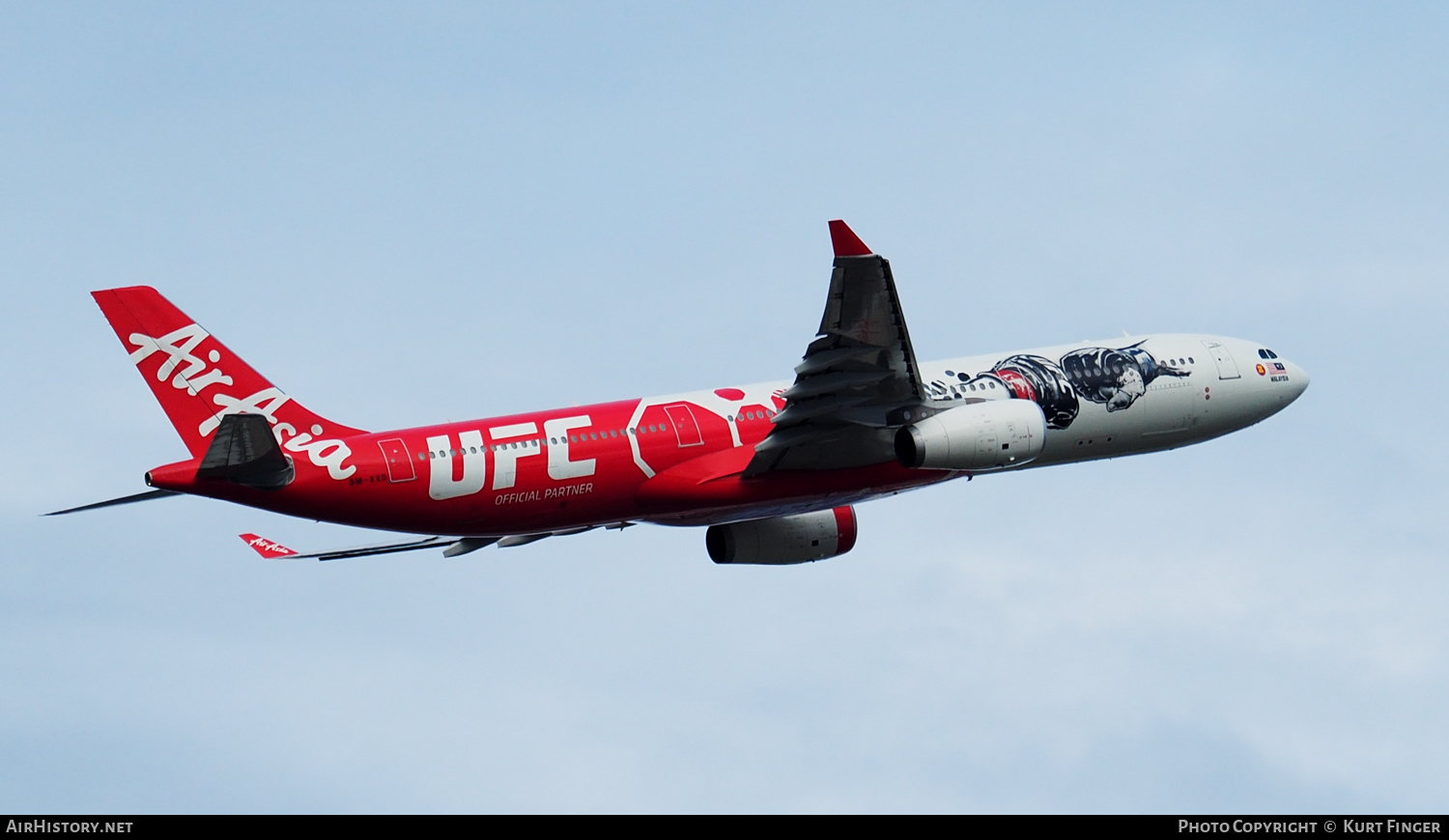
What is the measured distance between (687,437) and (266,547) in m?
11.0

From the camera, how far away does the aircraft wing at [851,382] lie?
37.9 m

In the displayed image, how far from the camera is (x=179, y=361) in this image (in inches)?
1534

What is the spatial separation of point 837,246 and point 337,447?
11.3 m

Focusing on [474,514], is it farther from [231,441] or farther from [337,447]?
[231,441]

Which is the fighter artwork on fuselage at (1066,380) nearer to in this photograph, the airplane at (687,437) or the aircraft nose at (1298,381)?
the airplane at (687,437)

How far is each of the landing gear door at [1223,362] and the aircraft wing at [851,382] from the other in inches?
424

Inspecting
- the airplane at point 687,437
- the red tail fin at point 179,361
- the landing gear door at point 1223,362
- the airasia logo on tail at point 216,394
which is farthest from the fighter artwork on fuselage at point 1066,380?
the red tail fin at point 179,361

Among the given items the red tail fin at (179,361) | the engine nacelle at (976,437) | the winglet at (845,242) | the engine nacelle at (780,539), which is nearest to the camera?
the winglet at (845,242)

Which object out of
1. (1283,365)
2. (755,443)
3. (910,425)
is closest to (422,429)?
(755,443)

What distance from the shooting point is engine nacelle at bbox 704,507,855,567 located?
1885 inches

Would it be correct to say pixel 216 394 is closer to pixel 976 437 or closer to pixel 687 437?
pixel 687 437

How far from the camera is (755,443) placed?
43656 millimetres

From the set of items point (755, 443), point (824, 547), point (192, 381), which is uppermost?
point (192, 381)

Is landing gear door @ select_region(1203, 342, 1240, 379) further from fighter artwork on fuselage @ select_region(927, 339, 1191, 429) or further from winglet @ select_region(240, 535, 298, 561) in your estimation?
winglet @ select_region(240, 535, 298, 561)
